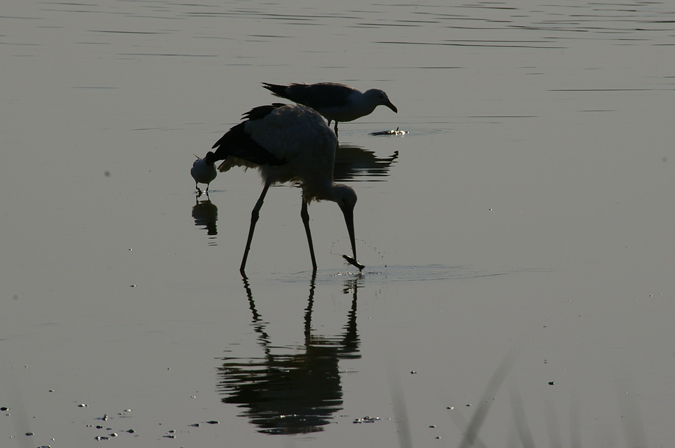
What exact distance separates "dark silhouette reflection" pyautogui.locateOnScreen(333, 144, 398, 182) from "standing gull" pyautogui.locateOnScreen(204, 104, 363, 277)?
3137 millimetres

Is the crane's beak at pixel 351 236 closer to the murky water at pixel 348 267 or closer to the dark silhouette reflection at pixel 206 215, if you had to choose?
the murky water at pixel 348 267

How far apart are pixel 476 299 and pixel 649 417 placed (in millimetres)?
2552

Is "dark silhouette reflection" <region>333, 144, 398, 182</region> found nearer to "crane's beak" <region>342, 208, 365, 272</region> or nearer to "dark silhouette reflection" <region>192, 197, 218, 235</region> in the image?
"dark silhouette reflection" <region>192, 197, 218, 235</region>

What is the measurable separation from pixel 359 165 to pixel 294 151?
4.65 metres

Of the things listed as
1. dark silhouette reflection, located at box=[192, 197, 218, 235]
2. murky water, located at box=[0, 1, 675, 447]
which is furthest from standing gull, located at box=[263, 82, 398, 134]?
dark silhouette reflection, located at box=[192, 197, 218, 235]

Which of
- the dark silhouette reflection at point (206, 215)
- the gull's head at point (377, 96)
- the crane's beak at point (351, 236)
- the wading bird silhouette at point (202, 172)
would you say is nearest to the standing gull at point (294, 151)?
the crane's beak at point (351, 236)

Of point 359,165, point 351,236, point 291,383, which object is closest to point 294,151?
point 351,236

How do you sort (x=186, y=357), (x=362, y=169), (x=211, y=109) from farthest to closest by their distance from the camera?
(x=211, y=109) < (x=362, y=169) < (x=186, y=357)

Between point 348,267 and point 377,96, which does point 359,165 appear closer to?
point 377,96

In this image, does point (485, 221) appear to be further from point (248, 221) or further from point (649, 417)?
point (649, 417)

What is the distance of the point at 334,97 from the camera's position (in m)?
16.5

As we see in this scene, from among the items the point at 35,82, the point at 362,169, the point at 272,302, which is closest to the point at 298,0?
the point at 35,82

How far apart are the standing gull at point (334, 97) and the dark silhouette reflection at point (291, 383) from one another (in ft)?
30.1

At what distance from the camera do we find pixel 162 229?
10.5 m
